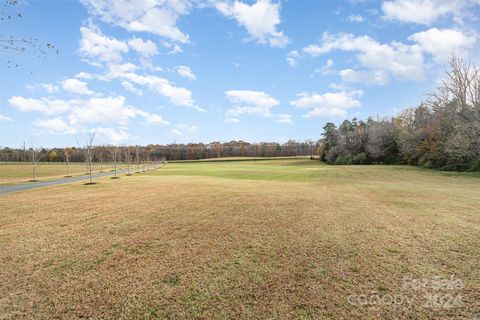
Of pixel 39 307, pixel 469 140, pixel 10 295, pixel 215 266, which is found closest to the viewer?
pixel 39 307

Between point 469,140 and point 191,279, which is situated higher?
point 469,140

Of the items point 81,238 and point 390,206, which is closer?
point 81,238

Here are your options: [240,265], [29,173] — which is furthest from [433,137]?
[29,173]

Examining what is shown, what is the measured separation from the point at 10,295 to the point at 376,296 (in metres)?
5.52

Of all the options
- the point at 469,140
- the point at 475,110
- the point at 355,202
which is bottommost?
the point at 355,202

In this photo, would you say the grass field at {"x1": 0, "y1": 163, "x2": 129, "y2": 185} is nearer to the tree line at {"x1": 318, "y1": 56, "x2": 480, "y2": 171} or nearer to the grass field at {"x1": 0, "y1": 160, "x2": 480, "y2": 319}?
the grass field at {"x1": 0, "y1": 160, "x2": 480, "y2": 319}

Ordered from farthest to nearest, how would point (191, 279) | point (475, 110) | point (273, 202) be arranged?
point (475, 110)
point (273, 202)
point (191, 279)

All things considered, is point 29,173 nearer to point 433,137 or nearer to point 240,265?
point 240,265

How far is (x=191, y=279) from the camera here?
432cm

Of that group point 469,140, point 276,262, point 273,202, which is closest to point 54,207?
point 273,202

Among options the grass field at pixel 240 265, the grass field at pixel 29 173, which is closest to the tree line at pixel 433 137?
the grass field at pixel 240 265

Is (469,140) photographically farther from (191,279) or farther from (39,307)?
(39,307)

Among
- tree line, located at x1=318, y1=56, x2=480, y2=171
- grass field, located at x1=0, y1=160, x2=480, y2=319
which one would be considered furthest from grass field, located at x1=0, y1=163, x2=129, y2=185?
tree line, located at x1=318, y1=56, x2=480, y2=171

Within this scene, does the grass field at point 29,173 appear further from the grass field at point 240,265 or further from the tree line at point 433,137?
the tree line at point 433,137
